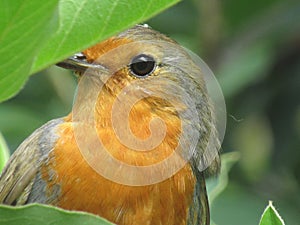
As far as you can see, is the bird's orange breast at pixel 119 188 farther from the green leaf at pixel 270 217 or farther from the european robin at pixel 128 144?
the green leaf at pixel 270 217

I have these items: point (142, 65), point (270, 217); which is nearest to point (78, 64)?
point (142, 65)

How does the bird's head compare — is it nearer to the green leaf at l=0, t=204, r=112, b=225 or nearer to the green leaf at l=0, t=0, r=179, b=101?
the green leaf at l=0, t=0, r=179, b=101

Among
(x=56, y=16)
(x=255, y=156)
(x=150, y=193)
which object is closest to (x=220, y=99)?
(x=150, y=193)

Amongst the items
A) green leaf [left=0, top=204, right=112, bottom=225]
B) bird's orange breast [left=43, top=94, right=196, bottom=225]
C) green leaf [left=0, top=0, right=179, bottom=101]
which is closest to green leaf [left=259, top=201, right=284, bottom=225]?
green leaf [left=0, top=204, right=112, bottom=225]

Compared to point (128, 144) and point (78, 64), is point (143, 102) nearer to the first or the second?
point (128, 144)

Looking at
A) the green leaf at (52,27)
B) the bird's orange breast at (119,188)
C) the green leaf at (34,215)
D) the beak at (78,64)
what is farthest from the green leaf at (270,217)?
the beak at (78,64)
